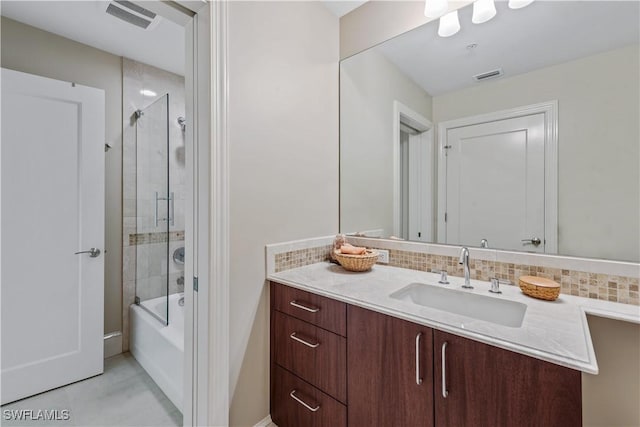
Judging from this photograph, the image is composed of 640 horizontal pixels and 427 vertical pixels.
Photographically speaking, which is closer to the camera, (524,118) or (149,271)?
(524,118)

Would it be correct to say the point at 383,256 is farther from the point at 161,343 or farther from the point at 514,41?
the point at 161,343

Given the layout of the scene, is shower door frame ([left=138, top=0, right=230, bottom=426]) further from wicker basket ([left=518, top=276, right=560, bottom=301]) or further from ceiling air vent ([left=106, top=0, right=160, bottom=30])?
wicker basket ([left=518, top=276, right=560, bottom=301])

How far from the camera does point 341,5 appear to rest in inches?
70.4

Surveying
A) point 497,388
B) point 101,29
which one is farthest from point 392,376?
point 101,29

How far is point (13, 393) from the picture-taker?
1.72 metres

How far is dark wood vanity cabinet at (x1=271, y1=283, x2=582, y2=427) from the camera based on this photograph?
2.48 feet

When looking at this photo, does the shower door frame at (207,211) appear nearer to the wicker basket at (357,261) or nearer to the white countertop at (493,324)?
the white countertop at (493,324)

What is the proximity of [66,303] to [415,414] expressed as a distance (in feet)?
7.36

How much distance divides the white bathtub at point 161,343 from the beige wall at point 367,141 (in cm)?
130

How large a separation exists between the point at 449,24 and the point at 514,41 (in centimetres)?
32

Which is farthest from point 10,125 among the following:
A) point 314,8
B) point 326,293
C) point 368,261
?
point 368,261

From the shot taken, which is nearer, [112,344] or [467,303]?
[467,303]

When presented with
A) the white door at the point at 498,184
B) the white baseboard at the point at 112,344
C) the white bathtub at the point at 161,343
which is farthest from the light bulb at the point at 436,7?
the white baseboard at the point at 112,344

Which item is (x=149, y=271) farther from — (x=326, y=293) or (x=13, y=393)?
(x=326, y=293)
